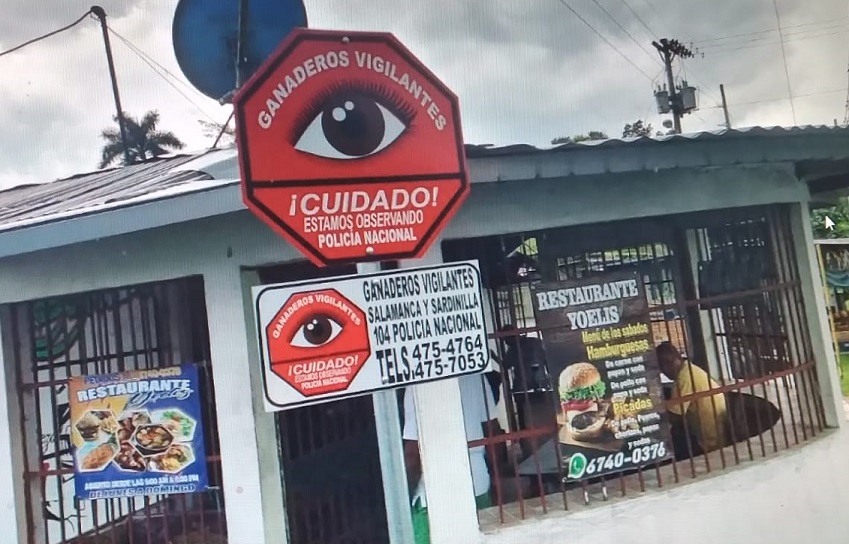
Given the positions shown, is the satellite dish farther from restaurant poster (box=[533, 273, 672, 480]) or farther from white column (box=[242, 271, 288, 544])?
restaurant poster (box=[533, 273, 672, 480])

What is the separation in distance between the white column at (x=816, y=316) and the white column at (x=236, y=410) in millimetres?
3553

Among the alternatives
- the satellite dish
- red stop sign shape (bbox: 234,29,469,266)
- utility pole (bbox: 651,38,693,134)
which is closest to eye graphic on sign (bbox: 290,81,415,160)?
red stop sign shape (bbox: 234,29,469,266)

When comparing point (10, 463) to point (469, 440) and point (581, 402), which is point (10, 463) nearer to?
A: point (469, 440)

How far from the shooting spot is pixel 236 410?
136 inches

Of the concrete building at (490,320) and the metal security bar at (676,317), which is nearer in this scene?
the concrete building at (490,320)

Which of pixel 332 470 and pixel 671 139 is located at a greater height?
pixel 671 139

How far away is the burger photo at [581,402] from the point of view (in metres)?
3.68

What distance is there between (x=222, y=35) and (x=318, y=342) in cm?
223

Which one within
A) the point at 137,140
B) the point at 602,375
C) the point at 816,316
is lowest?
the point at 602,375

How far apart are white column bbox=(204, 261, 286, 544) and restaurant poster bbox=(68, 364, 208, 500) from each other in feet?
0.59

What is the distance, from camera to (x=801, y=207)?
466cm

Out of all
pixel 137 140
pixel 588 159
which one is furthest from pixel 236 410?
pixel 137 140

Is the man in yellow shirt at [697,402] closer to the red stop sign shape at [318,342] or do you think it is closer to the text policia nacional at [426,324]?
the text policia nacional at [426,324]

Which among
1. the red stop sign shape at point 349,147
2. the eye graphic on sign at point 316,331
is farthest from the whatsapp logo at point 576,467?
the eye graphic on sign at point 316,331
